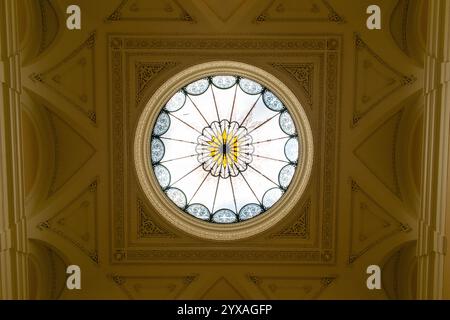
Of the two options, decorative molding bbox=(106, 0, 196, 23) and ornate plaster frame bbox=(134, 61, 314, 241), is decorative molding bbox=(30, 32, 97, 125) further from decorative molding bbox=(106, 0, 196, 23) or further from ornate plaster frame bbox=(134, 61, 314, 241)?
ornate plaster frame bbox=(134, 61, 314, 241)

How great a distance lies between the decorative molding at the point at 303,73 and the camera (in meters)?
9.23

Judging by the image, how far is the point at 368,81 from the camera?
914 cm

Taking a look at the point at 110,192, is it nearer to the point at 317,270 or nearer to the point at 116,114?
the point at 116,114

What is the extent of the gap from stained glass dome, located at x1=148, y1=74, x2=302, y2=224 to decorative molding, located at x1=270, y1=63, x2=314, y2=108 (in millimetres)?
662

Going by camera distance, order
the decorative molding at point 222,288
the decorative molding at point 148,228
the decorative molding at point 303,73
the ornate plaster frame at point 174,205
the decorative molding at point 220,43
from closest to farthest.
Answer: the decorative molding at point 220,43 → the decorative molding at point 303,73 → the ornate plaster frame at point 174,205 → the decorative molding at point 222,288 → the decorative molding at point 148,228

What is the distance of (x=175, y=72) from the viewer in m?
9.20

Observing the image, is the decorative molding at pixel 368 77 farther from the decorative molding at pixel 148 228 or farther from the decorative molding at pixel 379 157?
the decorative molding at pixel 148 228

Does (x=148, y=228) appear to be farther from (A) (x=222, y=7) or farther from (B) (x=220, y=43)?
(A) (x=222, y=7)

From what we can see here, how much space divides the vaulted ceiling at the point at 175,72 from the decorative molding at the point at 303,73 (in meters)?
0.02

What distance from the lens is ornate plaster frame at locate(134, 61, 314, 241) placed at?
935 cm

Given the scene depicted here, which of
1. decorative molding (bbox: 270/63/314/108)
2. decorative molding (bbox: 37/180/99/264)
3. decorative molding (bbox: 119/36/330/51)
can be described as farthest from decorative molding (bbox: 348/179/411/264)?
decorative molding (bbox: 37/180/99/264)

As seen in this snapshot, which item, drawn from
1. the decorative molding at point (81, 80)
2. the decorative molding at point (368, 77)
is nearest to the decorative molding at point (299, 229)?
the decorative molding at point (368, 77)

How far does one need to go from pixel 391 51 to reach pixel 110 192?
17.1 ft

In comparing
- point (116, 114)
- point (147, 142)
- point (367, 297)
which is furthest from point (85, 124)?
point (367, 297)
